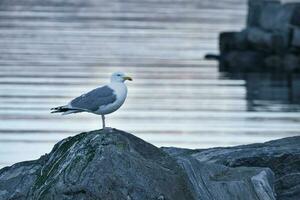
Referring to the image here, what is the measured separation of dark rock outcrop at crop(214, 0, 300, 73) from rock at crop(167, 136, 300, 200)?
24.1 metres

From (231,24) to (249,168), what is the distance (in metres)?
43.3

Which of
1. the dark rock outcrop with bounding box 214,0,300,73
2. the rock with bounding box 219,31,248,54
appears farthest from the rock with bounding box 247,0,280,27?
the rock with bounding box 219,31,248,54

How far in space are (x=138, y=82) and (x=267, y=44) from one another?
6.10 metres

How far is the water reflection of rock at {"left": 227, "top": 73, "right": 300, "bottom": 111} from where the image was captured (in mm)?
27516

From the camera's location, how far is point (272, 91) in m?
31.2

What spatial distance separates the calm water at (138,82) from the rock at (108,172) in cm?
785

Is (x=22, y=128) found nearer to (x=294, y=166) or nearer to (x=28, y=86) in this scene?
(x=28, y=86)

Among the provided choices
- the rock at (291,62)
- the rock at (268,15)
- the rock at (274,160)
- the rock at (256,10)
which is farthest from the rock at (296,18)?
the rock at (274,160)

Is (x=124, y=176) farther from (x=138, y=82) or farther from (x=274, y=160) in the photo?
(x=138, y=82)

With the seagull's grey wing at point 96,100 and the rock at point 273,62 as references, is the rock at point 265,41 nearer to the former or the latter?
the rock at point 273,62

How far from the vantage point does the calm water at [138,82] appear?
22375 millimetres

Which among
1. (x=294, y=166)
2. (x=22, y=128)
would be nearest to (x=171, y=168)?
(x=294, y=166)

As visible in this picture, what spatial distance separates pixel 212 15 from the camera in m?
60.8

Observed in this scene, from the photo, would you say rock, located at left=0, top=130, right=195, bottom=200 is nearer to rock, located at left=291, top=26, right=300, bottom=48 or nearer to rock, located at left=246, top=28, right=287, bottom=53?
rock, located at left=291, top=26, right=300, bottom=48
